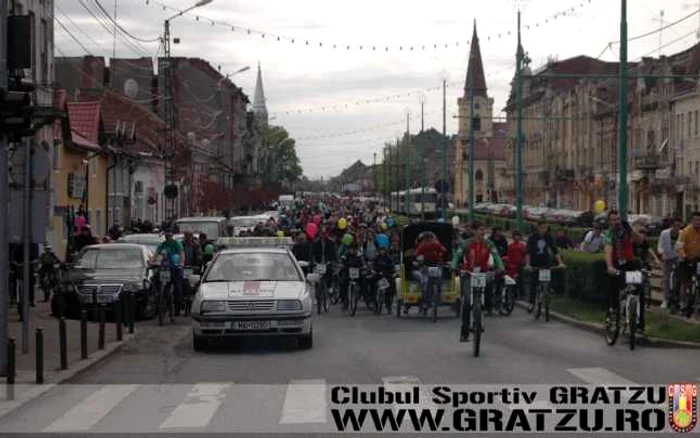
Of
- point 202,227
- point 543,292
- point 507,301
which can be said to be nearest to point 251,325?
point 543,292

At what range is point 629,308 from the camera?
1714 cm

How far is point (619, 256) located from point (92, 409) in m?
8.55

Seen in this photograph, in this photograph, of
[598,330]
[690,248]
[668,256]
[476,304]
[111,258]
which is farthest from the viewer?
[111,258]

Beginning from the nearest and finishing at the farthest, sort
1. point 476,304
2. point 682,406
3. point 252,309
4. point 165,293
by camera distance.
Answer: point 682,406
point 476,304
point 252,309
point 165,293

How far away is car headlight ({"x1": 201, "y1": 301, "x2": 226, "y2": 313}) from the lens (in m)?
17.8

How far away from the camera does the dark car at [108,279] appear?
24297mm

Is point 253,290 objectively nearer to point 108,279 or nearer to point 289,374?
point 289,374

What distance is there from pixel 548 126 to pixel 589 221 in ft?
135

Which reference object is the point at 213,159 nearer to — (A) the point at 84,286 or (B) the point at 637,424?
(A) the point at 84,286

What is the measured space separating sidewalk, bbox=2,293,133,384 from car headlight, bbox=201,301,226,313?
5.01ft

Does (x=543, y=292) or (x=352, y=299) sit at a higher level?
(x=543, y=292)

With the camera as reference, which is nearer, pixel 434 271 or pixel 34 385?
pixel 34 385

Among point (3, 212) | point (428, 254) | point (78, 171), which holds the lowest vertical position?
point (428, 254)

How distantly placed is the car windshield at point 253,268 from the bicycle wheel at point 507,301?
705 cm
